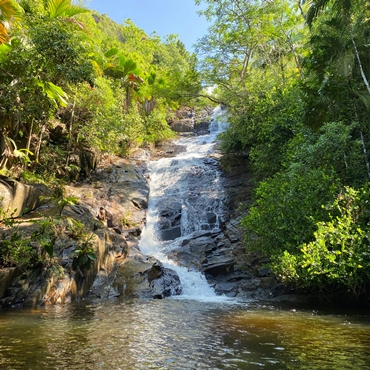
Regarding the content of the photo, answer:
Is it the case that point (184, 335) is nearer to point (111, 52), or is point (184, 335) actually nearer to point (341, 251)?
point (341, 251)

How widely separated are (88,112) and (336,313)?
14960 millimetres

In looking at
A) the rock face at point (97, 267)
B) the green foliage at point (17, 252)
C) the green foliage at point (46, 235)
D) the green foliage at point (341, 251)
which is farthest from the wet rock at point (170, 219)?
the green foliage at point (341, 251)

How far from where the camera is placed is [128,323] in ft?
23.7

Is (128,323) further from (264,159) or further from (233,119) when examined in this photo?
(233,119)

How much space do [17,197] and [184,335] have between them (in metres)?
8.48

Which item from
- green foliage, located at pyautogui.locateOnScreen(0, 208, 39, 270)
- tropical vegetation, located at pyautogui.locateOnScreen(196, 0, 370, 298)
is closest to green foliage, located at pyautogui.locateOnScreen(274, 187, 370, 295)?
tropical vegetation, located at pyautogui.locateOnScreen(196, 0, 370, 298)

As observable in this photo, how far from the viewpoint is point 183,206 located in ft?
62.5

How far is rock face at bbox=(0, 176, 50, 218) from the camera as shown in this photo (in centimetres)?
1149

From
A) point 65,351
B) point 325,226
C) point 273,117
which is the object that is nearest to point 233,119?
point 273,117

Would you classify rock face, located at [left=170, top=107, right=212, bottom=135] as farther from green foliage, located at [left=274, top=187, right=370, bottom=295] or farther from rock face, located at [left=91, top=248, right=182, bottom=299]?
green foliage, located at [left=274, top=187, right=370, bottom=295]

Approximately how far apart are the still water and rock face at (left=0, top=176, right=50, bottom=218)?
4087mm

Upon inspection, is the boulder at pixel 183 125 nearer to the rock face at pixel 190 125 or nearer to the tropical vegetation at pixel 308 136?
the rock face at pixel 190 125

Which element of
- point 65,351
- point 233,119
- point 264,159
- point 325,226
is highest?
point 233,119

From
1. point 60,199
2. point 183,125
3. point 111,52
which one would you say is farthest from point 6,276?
point 183,125
